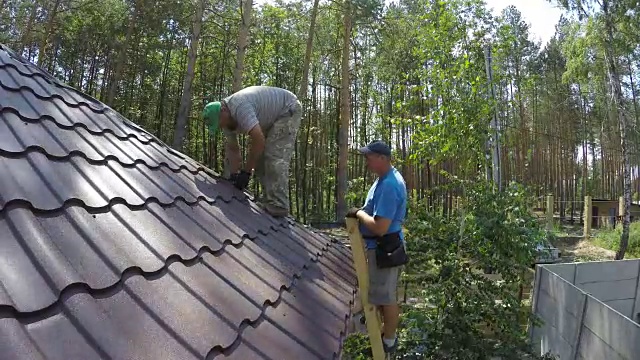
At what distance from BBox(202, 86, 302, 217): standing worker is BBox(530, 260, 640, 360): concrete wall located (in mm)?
3876

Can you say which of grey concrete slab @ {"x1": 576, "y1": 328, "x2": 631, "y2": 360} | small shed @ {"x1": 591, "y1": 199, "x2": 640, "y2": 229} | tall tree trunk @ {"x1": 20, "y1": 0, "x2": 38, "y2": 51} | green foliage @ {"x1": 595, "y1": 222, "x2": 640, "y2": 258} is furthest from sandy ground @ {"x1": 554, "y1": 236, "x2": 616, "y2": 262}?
tall tree trunk @ {"x1": 20, "y1": 0, "x2": 38, "y2": 51}

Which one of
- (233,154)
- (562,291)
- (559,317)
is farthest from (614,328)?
(233,154)

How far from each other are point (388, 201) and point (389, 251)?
0.38 m

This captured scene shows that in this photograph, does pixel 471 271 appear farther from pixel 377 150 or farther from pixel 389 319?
pixel 377 150

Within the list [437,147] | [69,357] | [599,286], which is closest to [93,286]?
[69,357]

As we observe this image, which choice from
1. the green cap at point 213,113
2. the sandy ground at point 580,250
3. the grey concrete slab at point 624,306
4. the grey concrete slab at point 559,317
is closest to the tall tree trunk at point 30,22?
the green cap at point 213,113

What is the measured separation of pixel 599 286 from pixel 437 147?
417 centimetres

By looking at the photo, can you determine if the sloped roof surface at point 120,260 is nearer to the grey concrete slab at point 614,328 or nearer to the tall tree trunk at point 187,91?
the grey concrete slab at point 614,328

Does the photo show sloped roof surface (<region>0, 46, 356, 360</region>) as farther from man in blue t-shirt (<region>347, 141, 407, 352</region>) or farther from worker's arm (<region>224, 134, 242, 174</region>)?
worker's arm (<region>224, 134, 242, 174</region>)

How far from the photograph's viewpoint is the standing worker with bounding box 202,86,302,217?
346 centimetres

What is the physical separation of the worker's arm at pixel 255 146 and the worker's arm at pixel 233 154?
26 centimetres

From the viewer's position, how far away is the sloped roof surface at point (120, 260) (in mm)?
1049

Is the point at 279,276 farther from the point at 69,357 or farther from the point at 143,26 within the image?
the point at 143,26

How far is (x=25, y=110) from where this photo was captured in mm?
1821
